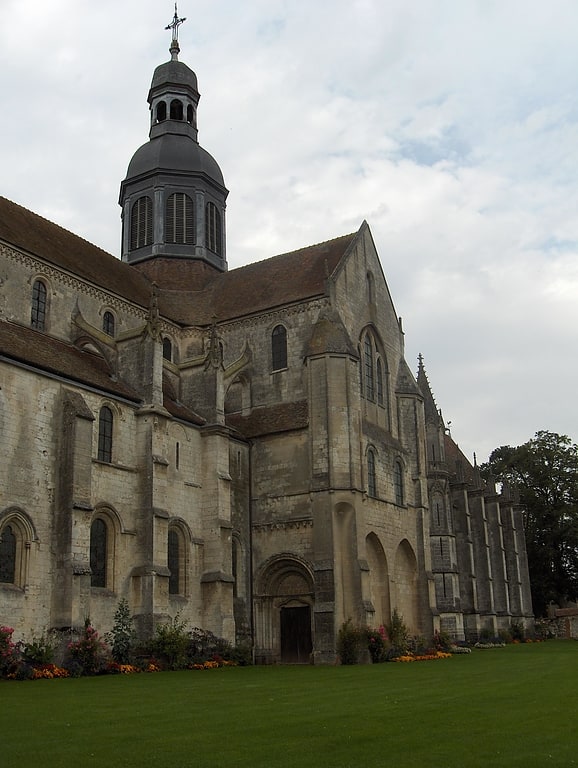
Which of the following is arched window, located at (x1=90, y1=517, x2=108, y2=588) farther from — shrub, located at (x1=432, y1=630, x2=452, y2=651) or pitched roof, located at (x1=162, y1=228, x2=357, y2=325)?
shrub, located at (x1=432, y1=630, x2=452, y2=651)

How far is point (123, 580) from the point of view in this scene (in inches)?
1069

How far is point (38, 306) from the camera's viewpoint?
103ft

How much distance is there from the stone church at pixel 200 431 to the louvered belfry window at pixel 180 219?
4.3 inches

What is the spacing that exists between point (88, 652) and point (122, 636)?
7.76 ft

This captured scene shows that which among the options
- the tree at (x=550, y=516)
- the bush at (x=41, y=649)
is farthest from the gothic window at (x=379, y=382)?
the tree at (x=550, y=516)

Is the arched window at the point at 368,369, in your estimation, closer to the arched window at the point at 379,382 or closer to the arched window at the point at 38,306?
the arched window at the point at 379,382

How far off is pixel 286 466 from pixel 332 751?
2417 cm

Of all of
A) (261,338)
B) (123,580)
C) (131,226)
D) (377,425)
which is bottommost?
(123,580)

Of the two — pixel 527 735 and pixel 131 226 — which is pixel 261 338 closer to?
pixel 131 226

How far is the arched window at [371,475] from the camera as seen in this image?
35656 millimetres

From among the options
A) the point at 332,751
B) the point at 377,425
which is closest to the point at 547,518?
the point at 377,425

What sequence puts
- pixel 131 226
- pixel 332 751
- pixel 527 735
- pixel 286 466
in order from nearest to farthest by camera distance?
pixel 332 751, pixel 527 735, pixel 286 466, pixel 131 226

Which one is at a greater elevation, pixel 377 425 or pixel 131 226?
pixel 131 226

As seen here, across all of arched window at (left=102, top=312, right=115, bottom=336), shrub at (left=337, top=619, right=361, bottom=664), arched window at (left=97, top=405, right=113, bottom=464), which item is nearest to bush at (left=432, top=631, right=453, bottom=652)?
shrub at (left=337, top=619, right=361, bottom=664)
